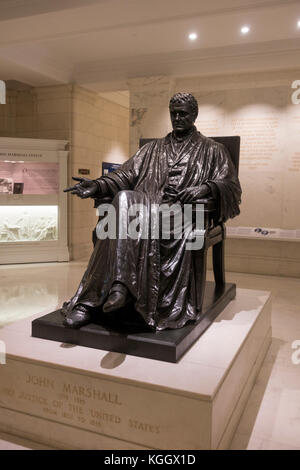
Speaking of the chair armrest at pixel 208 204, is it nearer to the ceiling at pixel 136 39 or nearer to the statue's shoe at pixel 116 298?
the statue's shoe at pixel 116 298

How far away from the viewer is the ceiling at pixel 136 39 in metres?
4.78

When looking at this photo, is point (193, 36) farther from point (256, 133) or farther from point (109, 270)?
point (109, 270)

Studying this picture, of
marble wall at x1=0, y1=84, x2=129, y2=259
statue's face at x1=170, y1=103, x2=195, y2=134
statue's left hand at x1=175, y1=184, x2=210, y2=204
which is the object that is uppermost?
marble wall at x1=0, y1=84, x2=129, y2=259

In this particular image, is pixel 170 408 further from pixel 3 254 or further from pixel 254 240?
pixel 3 254

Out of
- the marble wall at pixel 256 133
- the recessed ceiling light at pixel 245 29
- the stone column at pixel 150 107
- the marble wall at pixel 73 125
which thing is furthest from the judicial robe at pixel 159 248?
the marble wall at pixel 73 125

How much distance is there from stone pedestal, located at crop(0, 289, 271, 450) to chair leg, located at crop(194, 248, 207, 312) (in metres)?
0.27

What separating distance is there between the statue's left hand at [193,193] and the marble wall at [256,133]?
3.73 m

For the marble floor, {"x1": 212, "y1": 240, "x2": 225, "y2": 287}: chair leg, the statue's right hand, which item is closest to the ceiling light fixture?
the marble floor

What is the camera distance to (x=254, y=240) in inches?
271

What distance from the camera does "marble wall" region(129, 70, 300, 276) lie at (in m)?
6.39

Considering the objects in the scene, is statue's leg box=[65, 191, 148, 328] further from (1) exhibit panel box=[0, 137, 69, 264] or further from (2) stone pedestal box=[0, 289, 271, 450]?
(1) exhibit panel box=[0, 137, 69, 264]

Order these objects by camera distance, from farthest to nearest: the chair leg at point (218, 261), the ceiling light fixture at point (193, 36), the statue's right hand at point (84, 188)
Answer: the ceiling light fixture at point (193, 36) → the chair leg at point (218, 261) → the statue's right hand at point (84, 188)

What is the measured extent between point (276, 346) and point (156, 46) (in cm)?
483

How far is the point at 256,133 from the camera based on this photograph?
257 inches
